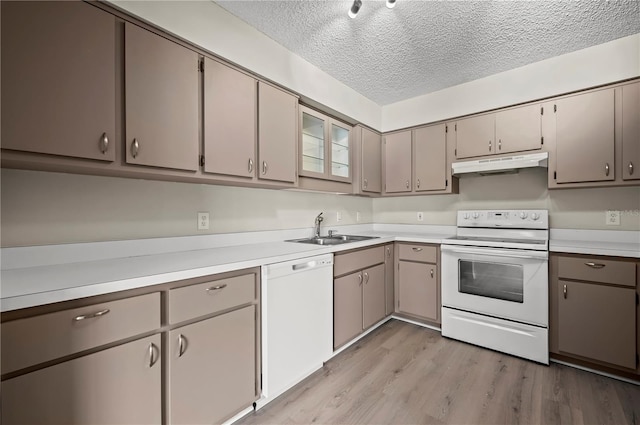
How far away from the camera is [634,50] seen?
2090 mm

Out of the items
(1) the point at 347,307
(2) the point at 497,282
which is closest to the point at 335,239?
(1) the point at 347,307

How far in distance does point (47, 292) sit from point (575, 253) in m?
3.10

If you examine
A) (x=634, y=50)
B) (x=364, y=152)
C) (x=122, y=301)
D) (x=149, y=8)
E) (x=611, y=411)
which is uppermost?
(x=634, y=50)

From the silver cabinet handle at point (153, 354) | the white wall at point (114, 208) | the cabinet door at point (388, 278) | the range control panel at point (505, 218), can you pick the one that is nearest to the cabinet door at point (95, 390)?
the silver cabinet handle at point (153, 354)

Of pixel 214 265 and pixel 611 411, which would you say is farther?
pixel 611 411

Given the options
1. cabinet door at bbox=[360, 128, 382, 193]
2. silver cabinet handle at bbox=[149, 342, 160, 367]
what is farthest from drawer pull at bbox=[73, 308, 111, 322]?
cabinet door at bbox=[360, 128, 382, 193]

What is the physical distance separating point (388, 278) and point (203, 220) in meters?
1.94

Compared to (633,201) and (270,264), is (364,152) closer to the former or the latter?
(270,264)

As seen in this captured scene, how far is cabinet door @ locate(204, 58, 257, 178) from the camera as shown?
168 cm

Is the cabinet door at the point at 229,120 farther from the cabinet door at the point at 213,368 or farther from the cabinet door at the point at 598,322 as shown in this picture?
the cabinet door at the point at 598,322

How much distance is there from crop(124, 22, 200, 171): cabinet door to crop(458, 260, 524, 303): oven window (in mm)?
2433

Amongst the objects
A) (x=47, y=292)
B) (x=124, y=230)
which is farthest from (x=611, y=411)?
(x=124, y=230)

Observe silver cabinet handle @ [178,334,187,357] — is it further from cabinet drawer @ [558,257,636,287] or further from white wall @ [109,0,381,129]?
cabinet drawer @ [558,257,636,287]

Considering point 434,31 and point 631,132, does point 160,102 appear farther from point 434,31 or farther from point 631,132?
point 631,132
